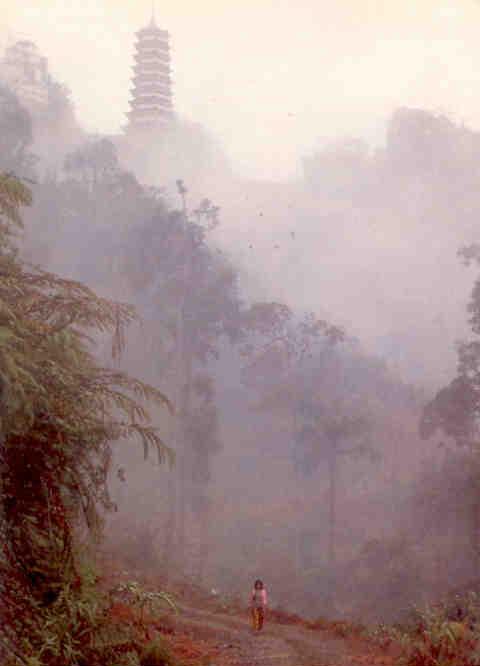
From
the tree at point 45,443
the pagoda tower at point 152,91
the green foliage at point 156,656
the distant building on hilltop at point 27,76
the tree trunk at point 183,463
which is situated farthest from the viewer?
the pagoda tower at point 152,91

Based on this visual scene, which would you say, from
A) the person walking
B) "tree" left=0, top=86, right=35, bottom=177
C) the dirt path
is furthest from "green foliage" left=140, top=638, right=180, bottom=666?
"tree" left=0, top=86, right=35, bottom=177

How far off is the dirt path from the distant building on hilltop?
125 feet

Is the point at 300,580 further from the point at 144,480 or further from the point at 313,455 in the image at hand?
the point at 144,480

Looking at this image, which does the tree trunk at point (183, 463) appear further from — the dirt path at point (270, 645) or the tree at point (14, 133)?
the dirt path at point (270, 645)

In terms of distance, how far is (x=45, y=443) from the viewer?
7.40 m

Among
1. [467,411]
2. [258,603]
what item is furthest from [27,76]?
[258,603]

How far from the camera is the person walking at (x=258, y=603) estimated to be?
12.7m

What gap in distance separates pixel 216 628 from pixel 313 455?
751 inches

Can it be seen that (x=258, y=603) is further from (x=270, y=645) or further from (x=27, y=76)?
(x=27, y=76)

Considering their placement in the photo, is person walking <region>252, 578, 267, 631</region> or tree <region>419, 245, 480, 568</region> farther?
tree <region>419, 245, 480, 568</region>

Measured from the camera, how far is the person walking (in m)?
12.7

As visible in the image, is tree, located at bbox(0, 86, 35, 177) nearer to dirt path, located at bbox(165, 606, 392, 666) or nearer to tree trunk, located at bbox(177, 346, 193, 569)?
tree trunk, located at bbox(177, 346, 193, 569)

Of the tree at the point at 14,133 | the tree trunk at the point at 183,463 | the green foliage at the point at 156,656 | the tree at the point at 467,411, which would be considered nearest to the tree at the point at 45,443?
the green foliage at the point at 156,656

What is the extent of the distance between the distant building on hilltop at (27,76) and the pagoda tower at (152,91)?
293 inches
